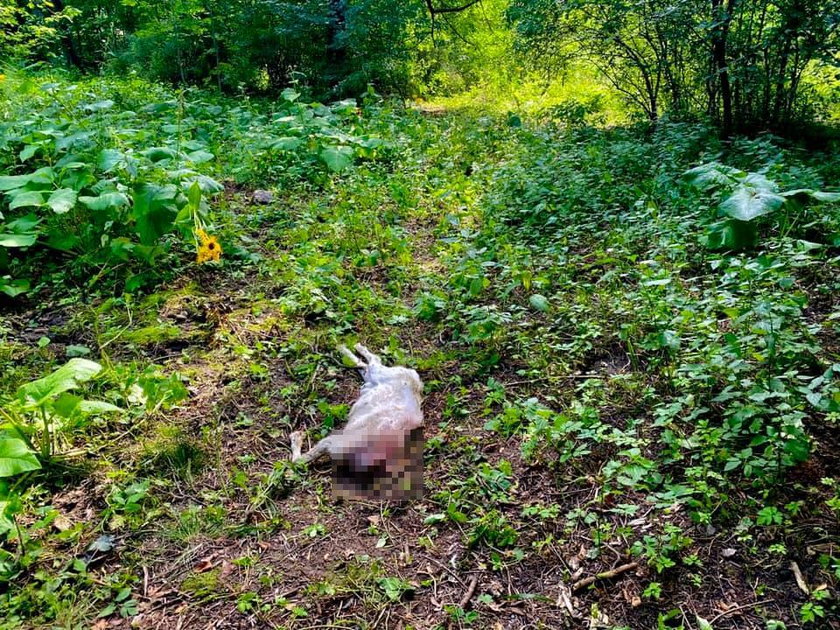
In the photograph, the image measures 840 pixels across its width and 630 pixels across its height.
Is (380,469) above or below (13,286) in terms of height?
below

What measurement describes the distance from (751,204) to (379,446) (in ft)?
7.50

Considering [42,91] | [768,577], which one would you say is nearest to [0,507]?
[768,577]

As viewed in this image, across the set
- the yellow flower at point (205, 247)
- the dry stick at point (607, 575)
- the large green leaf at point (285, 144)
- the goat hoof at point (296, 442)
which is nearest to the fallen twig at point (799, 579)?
the dry stick at point (607, 575)

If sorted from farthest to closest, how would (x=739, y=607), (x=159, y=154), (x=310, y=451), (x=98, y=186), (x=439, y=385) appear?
(x=159, y=154) → (x=98, y=186) → (x=439, y=385) → (x=310, y=451) → (x=739, y=607)

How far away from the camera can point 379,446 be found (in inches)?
96.3

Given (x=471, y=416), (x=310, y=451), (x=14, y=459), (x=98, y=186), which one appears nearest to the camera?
(x=14, y=459)

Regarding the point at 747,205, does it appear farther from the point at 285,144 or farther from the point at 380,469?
the point at 285,144

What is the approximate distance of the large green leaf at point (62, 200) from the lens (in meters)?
3.44

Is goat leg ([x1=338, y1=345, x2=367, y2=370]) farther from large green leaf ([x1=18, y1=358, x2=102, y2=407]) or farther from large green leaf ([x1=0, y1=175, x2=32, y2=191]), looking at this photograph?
large green leaf ([x1=0, y1=175, x2=32, y2=191])

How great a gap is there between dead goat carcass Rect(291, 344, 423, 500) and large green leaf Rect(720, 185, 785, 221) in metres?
1.91

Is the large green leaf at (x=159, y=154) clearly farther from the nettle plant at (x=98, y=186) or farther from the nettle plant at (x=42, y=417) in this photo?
the nettle plant at (x=42, y=417)

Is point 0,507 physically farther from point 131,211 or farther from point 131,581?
point 131,211

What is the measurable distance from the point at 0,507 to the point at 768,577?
262 cm

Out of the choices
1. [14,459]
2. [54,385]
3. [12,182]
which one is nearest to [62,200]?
[12,182]
